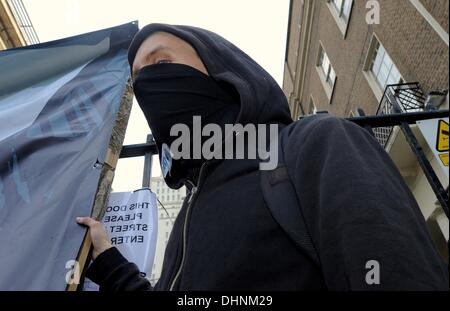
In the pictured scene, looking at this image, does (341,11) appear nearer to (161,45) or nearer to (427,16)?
(427,16)

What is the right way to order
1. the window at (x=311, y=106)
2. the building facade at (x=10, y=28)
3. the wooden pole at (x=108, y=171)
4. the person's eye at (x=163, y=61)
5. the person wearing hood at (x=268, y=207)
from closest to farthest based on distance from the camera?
1. the person wearing hood at (x=268, y=207)
2. the wooden pole at (x=108, y=171)
3. the person's eye at (x=163, y=61)
4. the building facade at (x=10, y=28)
5. the window at (x=311, y=106)

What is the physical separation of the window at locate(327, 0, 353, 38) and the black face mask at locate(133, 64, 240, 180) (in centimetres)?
1224

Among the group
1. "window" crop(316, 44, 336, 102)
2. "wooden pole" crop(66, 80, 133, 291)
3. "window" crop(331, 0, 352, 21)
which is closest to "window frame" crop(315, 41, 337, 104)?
"window" crop(316, 44, 336, 102)

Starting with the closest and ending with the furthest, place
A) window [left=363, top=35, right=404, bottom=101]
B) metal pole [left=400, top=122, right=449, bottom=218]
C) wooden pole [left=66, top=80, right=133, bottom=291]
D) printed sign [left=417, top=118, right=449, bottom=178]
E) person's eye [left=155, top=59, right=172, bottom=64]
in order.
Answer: printed sign [left=417, top=118, right=449, bottom=178], metal pole [left=400, top=122, right=449, bottom=218], wooden pole [left=66, top=80, right=133, bottom=291], person's eye [left=155, top=59, right=172, bottom=64], window [left=363, top=35, right=404, bottom=101]

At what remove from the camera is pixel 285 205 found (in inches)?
43.5

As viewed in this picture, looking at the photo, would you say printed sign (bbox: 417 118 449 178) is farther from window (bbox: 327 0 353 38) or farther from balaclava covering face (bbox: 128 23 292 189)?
window (bbox: 327 0 353 38)

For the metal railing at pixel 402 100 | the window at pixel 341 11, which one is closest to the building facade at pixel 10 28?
the metal railing at pixel 402 100

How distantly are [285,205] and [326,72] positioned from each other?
51.1 ft

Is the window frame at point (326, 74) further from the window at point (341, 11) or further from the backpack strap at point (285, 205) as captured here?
the backpack strap at point (285, 205)

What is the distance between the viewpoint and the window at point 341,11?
12.7 metres

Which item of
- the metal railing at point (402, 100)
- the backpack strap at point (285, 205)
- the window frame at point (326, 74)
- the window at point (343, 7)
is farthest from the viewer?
the window frame at point (326, 74)

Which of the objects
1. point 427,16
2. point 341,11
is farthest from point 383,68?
point 341,11

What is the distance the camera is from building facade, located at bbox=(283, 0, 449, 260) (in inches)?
276

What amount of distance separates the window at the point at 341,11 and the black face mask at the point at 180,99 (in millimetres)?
12239
